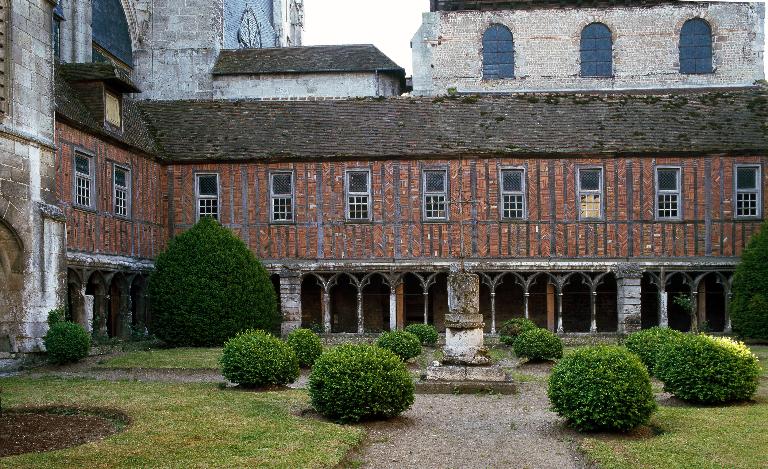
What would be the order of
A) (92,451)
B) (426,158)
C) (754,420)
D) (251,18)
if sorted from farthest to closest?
(251,18) < (426,158) < (754,420) < (92,451)

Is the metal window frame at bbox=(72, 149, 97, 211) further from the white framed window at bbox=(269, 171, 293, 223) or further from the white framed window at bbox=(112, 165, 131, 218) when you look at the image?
the white framed window at bbox=(269, 171, 293, 223)

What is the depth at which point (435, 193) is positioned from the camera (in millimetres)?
26344

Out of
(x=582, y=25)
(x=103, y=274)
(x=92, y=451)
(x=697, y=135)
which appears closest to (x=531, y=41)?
(x=582, y=25)

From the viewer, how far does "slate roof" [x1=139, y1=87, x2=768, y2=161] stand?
26.2 meters

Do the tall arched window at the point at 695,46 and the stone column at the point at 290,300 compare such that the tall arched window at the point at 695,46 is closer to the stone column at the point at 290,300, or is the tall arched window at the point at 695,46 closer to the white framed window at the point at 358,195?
the white framed window at the point at 358,195

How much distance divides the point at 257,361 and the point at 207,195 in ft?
42.1

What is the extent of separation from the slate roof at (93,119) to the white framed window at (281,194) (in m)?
3.51

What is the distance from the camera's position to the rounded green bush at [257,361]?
14.6 meters

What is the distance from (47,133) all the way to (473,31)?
68.7 ft

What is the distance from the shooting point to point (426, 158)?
26250mm

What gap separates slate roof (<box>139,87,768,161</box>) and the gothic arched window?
→ 6338 millimetres

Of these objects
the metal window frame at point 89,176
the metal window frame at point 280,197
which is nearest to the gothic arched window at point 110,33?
the metal window frame at point 280,197

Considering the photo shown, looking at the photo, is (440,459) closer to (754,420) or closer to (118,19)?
(754,420)

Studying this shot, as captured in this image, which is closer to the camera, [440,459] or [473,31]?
[440,459]
